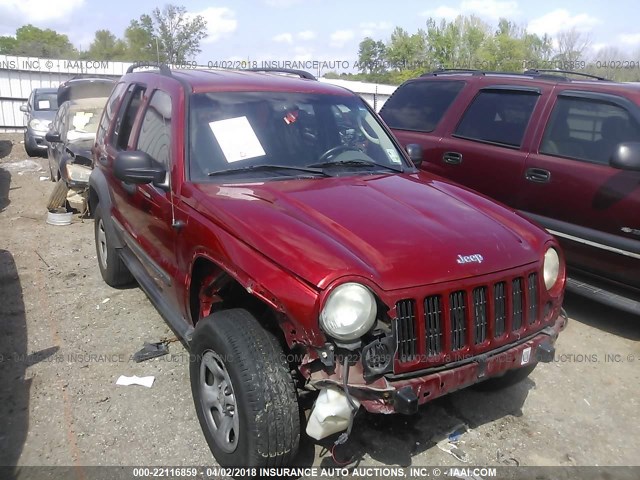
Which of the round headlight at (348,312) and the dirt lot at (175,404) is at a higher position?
the round headlight at (348,312)

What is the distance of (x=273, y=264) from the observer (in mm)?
2557

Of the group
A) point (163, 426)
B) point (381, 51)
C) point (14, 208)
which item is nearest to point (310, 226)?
point (163, 426)

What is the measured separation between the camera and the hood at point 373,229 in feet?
8.35

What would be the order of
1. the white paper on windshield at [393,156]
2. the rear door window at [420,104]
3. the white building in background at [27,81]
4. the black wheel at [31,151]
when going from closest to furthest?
the white paper on windshield at [393,156] → the rear door window at [420,104] → the black wheel at [31,151] → the white building in background at [27,81]

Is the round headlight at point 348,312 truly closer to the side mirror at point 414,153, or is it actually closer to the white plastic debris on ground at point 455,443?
the white plastic debris on ground at point 455,443

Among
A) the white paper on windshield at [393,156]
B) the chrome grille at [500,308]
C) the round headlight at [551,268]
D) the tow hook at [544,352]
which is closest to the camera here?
the chrome grille at [500,308]

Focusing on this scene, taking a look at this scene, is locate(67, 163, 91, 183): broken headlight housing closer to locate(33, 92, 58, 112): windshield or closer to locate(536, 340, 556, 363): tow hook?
locate(536, 340, 556, 363): tow hook

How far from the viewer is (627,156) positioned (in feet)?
13.8

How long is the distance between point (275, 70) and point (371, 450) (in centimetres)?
323

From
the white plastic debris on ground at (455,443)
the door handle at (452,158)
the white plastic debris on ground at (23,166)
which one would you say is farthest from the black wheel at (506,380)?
the white plastic debris on ground at (23,166)

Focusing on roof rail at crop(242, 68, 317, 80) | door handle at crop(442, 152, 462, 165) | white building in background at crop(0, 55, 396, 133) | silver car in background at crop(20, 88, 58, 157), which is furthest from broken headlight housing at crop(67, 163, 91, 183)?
white building in background at crop(0, 55, 396, 133)

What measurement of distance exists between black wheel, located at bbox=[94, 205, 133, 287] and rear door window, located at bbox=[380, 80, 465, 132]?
10.9 ft

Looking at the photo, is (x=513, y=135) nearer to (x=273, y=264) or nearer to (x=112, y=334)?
(x=273, y=264)

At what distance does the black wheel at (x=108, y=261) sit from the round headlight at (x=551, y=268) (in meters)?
3.59
